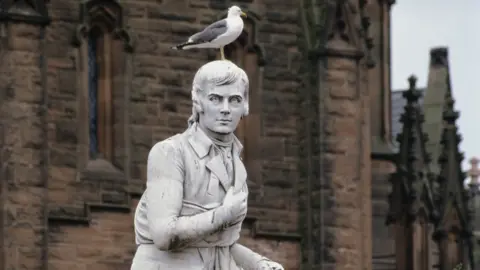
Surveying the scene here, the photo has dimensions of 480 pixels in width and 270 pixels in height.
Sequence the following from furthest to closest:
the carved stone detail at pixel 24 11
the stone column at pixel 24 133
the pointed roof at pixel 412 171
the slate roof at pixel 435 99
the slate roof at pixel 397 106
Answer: the slate roof at pixel 397 106 → the slate roof at pixel 435 99 → the pointed roof at pixel 412 171 → the carved stone detail at pixel 24 11 → the stone column at pixel 24 133

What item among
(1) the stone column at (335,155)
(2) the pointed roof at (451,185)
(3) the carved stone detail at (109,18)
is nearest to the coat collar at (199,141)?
(3) the carved stone detail at (109,18)

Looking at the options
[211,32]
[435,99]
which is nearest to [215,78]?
[211,32]

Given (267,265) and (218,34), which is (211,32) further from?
(267,265)

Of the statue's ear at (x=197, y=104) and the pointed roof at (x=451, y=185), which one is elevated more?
the pointed roof at (x=451, y=185)

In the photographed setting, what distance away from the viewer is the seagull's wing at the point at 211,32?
27859mm

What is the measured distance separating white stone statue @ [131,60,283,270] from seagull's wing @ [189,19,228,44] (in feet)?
25.3

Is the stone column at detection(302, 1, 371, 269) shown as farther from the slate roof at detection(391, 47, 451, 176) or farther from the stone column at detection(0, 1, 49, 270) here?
the slate roof at detection(391, 47, 451, 176)

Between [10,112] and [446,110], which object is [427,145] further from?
[10,112]

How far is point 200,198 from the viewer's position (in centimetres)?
1955

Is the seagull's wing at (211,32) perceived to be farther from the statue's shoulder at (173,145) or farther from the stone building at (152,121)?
the stone building at (152,121)

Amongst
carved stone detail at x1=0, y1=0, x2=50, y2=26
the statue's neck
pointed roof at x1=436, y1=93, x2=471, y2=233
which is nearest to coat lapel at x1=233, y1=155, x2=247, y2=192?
the statue's neck

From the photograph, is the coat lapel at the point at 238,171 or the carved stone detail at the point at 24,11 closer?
the coat lapel at the point at 238,171

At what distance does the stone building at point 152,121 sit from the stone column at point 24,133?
0.07 feet

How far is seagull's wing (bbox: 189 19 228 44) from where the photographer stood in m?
27.9
